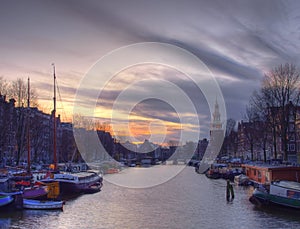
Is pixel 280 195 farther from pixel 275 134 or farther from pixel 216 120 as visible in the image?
pixel 216 120

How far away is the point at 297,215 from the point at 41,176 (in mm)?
33183

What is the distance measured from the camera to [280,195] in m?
41.1

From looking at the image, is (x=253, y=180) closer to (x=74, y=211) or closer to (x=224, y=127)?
(x=74, y=211)

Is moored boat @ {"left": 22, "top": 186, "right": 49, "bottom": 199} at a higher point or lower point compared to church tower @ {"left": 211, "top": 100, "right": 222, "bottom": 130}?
lower

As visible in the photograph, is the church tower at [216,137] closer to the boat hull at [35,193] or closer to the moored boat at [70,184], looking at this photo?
the moored boat at [70,184]

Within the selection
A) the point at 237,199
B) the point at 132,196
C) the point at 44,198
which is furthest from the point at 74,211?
the point at 237,199

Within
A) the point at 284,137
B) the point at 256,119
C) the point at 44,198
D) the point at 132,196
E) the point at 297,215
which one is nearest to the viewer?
the point at 297,215

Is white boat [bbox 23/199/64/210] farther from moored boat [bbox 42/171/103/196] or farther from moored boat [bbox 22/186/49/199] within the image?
moored boat [bbox 42/171/103/196]

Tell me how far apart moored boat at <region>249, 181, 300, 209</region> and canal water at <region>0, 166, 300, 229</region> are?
82cm

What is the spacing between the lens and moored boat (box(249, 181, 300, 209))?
129ft

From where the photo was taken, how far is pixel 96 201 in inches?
1892

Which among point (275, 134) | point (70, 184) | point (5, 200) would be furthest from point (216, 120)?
point (5, 200)

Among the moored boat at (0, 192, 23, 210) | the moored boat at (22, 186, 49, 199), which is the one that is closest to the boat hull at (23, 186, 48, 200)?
the moored boat at (22, 186, 49, 199)

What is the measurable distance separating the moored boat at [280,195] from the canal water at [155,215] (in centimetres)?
82
